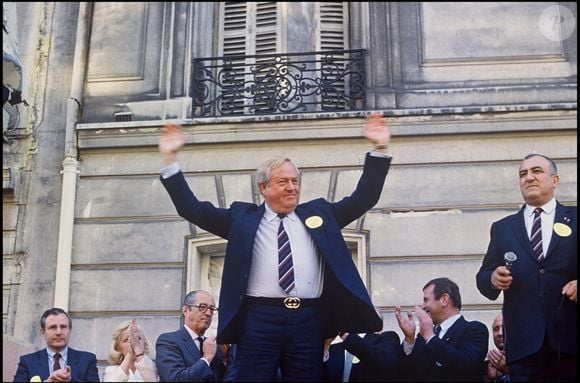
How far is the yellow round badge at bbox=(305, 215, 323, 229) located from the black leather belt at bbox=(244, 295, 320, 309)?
44 centimetres

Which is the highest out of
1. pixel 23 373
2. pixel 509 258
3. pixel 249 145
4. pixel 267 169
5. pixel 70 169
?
pixel 249 145

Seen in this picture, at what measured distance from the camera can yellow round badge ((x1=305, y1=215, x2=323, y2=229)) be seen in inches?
213

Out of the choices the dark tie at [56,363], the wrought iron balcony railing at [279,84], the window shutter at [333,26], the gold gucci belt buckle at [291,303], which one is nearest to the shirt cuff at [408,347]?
the gold gucci belt buckle at [291,303]

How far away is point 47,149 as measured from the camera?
1078 cm

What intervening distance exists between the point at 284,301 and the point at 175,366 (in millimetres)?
1353

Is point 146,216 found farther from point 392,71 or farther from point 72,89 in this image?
point 392,71

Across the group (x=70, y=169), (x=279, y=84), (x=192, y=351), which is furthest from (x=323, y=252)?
(x=70, y=169)

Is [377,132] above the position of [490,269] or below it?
above

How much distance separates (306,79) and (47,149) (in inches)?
124

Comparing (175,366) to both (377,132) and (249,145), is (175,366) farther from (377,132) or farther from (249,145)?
(249,145)

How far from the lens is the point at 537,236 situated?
5.60 meters

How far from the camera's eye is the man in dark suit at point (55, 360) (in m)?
6.24

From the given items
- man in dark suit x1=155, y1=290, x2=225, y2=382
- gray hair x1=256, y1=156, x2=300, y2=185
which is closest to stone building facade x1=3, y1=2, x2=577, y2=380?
man in dark suit x1=155, y1=290, x2=225, y2=382

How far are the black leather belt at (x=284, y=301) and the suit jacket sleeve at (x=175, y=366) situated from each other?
834mm
